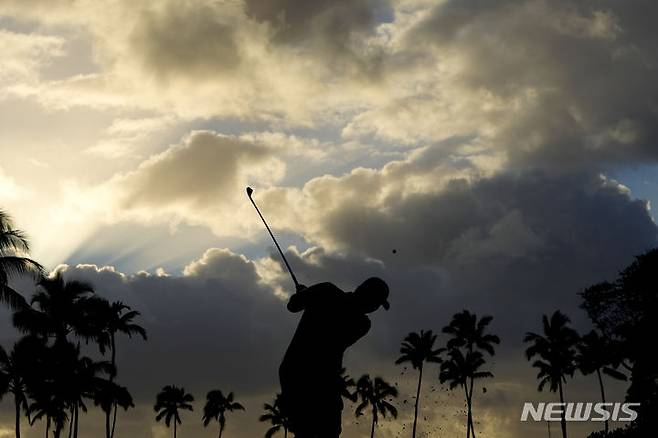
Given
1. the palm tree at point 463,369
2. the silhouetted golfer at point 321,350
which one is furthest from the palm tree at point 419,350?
the silhouetted golfer at point 321,350

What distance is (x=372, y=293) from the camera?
9.94 meters

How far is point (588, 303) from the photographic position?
54.8m

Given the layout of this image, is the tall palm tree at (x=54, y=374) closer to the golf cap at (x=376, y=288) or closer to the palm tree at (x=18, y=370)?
the palm tree at (x=18, y=370)

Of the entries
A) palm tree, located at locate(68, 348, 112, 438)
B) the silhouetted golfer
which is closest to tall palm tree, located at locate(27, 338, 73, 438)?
palm tree, located at locate(68, 348, 112, 438)

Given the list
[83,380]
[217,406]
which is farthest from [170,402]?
[83,380]

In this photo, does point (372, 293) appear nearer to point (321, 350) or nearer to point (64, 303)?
point (321, 350)

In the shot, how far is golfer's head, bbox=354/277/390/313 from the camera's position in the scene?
9.93 m

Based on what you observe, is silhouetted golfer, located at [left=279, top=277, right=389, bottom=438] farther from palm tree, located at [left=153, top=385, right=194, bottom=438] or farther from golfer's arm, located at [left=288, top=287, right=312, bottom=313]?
palm tree, located at [left=153, top=385, right=194, bottom=438]

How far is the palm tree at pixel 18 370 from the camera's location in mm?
41031

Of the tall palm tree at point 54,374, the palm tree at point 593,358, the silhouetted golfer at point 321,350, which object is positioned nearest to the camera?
the silhouetted golfer at point 321,350

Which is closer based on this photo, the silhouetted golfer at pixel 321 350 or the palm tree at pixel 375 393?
the silhouetted golfer at pixel 321 350

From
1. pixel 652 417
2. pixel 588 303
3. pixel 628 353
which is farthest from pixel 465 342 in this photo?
pixel 652 417

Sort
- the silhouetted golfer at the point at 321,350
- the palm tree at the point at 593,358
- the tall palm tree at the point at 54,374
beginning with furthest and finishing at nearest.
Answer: the palm tree at the point at 593,358, the tall palm tree at the point at 54,374, the silhouetted golfer at the point at 321,350

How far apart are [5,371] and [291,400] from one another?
38758 mm
